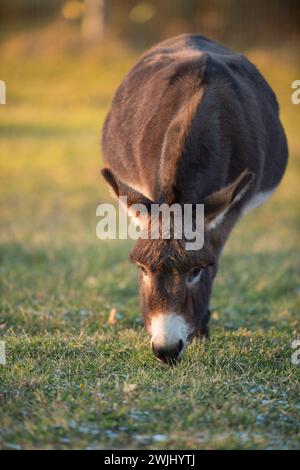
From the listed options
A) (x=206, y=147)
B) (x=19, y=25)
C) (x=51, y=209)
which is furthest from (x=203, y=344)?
(x=19, y=25)

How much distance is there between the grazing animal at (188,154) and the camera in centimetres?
502

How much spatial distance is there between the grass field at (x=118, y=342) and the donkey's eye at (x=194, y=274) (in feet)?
2.03

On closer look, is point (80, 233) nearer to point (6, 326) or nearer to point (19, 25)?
point (6, 326)

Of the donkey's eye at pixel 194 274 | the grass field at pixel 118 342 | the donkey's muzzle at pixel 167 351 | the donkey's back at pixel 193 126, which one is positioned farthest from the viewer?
the donkey's back at pixel 193 126

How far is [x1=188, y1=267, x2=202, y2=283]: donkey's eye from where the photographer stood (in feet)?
16.9

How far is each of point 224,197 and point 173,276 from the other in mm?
666

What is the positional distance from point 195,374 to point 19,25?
30.1 meters

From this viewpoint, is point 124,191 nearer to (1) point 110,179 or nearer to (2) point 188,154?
(1) point 110,179

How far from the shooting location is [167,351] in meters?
4.86

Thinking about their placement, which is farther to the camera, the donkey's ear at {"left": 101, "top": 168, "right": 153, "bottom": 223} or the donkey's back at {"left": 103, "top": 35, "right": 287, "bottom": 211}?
the donkey's back at {"left": 103, "top": 35, "right": 287, "bottom": 211}

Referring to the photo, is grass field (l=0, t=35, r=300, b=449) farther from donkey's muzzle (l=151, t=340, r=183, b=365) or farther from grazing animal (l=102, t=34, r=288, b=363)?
grazing animal (l=102, t=34, r=288, b=363)

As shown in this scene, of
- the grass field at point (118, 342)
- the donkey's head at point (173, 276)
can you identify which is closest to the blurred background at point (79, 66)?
the grass field at point (118, 342)

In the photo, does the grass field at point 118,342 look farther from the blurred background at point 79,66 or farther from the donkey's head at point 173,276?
the donkey's head at point 173,276

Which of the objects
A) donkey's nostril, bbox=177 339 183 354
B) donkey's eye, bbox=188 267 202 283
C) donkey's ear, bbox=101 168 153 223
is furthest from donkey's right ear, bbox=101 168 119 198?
donkey's nostril, bbox=177 339 183 354
